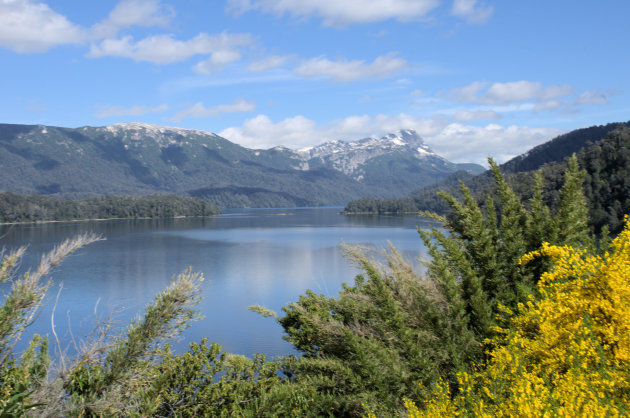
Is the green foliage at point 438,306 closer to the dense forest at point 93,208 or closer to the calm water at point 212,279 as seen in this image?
the calm water at point 212,279

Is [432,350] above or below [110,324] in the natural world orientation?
below

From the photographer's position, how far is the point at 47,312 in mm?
32281

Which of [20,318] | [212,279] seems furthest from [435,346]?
[212,279]

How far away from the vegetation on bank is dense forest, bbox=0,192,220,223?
12757cm

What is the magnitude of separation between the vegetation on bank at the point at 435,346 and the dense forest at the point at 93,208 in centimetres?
12757

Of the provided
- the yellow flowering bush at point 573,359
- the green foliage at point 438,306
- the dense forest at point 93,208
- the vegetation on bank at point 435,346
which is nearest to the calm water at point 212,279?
the vegetation on bank at point 435,346

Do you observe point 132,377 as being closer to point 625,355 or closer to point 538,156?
point 625,355

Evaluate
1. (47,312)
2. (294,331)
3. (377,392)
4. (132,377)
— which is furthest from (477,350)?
(47,312)

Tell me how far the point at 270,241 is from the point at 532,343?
237ft

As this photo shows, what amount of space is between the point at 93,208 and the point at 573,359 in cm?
15116

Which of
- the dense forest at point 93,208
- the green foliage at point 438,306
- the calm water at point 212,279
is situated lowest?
the calm water at point 212,279

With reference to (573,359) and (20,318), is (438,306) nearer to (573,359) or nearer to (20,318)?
(573,359)

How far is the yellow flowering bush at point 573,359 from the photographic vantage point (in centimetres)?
459

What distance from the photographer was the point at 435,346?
349 inches
